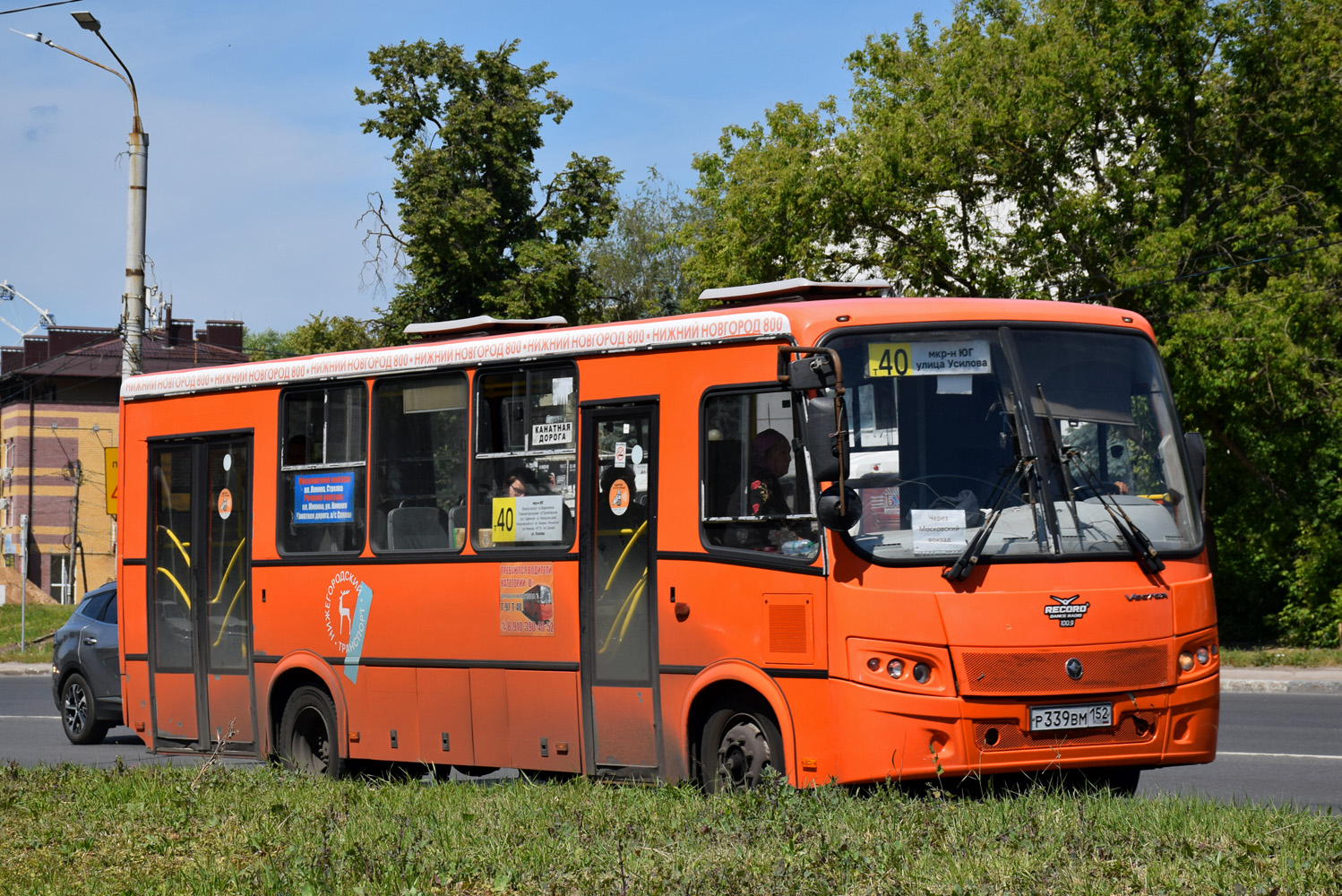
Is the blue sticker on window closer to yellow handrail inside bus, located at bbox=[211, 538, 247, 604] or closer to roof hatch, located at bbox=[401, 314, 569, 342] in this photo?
yellow handrail inside bus, located at bbox=[211, 538, 247, 604]

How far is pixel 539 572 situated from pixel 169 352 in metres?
69.5

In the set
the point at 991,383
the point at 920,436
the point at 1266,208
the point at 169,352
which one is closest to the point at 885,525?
the point at 920,436

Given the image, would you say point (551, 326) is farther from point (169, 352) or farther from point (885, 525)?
point (169, 352)

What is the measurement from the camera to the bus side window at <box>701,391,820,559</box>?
8.59m

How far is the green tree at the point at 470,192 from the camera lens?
40.2 meters

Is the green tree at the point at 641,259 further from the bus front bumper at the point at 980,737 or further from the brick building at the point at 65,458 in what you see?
the bus front bumper at the point at 980,737

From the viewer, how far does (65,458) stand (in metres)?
73.4

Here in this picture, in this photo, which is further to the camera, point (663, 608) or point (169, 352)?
point (169, 352)

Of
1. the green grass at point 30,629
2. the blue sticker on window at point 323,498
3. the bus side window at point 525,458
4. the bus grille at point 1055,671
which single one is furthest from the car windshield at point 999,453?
the green grass at point 30,629

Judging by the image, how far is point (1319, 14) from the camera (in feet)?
81.2

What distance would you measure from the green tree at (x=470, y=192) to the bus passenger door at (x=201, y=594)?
2703cm

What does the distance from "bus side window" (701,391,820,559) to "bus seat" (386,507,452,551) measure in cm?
263

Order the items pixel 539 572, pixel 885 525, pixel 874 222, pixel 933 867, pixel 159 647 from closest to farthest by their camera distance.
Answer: pixel 933 867 → pixel 885 525 → pixel 539 572 → pixel 159 647 → pixel 874 222

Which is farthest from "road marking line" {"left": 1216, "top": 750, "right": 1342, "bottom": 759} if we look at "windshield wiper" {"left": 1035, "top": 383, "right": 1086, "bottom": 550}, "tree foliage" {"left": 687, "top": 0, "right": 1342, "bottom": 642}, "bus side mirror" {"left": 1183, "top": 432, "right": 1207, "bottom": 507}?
"tree foliage" {"left": 687, "top": 0, "right": 1342, "bottom": 642}
